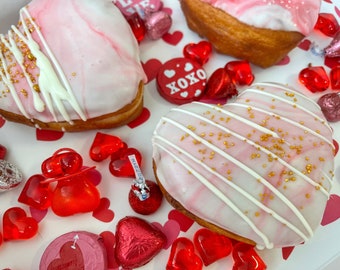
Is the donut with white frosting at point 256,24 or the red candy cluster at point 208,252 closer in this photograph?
the red candy cluster at point 208,252

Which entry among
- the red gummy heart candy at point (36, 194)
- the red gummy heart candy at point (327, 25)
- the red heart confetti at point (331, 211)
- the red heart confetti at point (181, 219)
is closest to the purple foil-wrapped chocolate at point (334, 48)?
the red gummy heart candy at point (327, 25)

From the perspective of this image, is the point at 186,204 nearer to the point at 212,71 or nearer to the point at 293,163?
the point at 293,163

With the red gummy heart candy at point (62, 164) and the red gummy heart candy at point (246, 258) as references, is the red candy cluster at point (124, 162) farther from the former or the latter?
the red gummy heart candy at point (246, 258)

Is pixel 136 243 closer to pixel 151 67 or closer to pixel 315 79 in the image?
pixel 151 67

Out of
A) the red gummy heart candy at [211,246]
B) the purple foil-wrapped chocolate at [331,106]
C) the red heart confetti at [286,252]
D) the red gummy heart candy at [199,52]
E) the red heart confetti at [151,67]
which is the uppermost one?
the red gummy heart candy at [199,52]

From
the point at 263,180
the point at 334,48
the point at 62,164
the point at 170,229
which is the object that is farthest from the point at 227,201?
the point at 334,48

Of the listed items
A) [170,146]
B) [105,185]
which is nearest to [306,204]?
[170,146]
